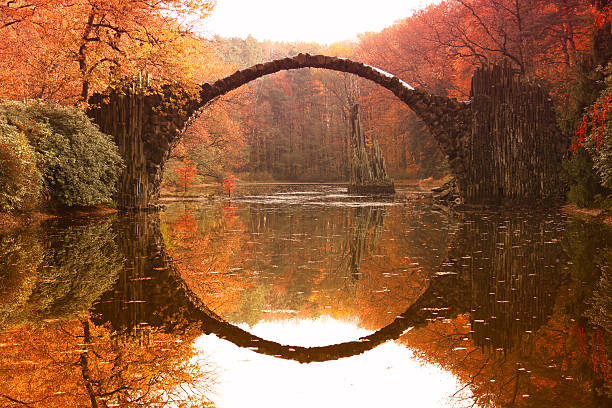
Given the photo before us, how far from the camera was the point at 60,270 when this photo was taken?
6.96 meters

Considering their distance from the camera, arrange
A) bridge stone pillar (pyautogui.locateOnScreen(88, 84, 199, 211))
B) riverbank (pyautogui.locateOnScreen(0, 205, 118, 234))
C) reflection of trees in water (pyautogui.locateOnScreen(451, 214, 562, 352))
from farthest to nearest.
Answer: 1. bridge stone pillar (pyautogui.locateOnScreen(88, 84, 199, 211))
2. riverbank (pyautogui.locateOnScreen(0, 205, 118, 234))
3. reflection of trees in water (pyautogui.locateOnScreen(451, 214, 562, 352))

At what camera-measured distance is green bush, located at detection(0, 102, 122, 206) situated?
44.5ft

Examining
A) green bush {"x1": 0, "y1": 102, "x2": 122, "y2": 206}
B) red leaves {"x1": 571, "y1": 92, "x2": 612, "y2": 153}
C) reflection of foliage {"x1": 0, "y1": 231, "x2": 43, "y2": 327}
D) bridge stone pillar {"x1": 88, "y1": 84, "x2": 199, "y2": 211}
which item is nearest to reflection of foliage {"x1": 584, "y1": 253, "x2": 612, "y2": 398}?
red leaves {"x1": 571, "y1": 92, "x2": 612, "y2": 153}

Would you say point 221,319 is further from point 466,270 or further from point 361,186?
point 361,186

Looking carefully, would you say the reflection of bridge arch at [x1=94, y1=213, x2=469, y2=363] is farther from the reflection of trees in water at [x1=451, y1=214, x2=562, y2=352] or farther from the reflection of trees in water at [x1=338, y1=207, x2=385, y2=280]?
the reflection of trees in water at [x1=338, y1=207, x2=385, y2=280]

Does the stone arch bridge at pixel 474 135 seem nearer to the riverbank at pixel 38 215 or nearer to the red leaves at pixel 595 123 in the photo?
the riverbank at pixel 38 215

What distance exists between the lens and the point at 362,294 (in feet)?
18.7

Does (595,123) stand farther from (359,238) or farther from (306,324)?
(306,324)

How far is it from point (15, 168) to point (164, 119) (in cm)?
624

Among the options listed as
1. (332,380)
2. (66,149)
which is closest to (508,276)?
(332,380)

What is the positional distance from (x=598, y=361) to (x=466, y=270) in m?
3.36

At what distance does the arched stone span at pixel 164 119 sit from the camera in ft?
55.1

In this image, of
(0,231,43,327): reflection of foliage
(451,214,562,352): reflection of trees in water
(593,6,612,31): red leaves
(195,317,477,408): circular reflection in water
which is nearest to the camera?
(195,317,477,408): circular reflection in water

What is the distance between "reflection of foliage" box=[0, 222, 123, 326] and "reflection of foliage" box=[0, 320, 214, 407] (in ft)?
2.36
